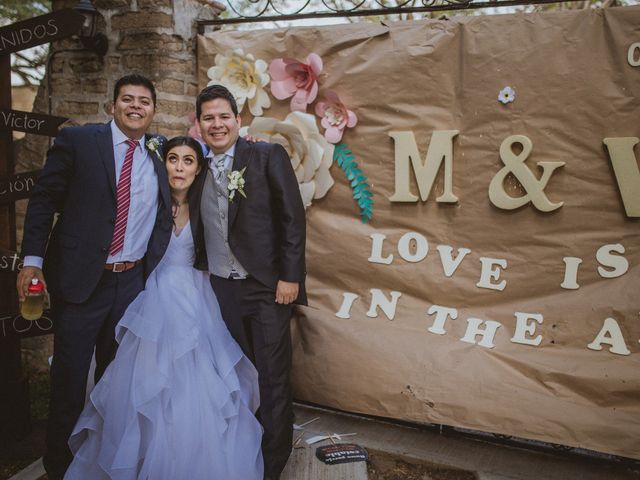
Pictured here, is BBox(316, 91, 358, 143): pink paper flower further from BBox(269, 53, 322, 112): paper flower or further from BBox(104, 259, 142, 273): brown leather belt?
BBox(104, 259, 142, 273): brown leather belt

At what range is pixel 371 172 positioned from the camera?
3.11 meters

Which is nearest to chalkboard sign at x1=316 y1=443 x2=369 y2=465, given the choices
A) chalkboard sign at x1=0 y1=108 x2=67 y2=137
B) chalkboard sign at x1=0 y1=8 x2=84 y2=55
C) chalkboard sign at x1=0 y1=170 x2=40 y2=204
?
chalkboard sign at x1=0 y1=170 x2=40 y2=204

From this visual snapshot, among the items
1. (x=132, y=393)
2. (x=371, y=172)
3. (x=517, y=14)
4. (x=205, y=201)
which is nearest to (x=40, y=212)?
(x=205, y=201)

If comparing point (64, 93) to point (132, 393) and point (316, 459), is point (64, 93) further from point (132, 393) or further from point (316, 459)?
point (316, 459)

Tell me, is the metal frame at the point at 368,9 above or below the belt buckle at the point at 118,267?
above

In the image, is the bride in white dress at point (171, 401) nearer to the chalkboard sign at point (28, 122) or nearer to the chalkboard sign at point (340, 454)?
the chalkboard sign at point (340, 454)

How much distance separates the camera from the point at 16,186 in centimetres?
290

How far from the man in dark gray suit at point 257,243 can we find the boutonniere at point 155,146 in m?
0.28

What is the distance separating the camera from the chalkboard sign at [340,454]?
280 centimetres

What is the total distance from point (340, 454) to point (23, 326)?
195 centimetres

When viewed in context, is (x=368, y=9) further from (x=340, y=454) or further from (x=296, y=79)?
(x=340, y=454)

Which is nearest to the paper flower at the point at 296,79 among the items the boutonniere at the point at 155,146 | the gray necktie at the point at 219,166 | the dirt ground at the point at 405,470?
the gray necktie at the point at 219,166

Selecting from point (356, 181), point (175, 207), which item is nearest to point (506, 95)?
point (356, 181)

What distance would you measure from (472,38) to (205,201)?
1.72 m
